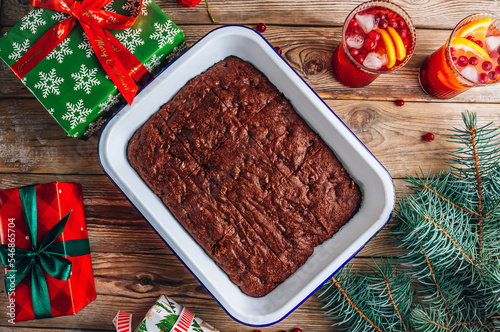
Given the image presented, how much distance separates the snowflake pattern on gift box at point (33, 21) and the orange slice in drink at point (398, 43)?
2.08 m

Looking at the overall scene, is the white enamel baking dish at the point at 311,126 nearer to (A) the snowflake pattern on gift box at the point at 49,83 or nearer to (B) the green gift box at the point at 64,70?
(B) the green gift box at the point at 64,70

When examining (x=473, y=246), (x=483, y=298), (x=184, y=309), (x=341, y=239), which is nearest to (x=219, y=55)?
(x=341, y=239)

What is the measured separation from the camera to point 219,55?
2.17 meters

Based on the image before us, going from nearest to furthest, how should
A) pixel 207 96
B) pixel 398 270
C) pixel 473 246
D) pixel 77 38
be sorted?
pixel 473 246 → pixel 77 38 → pixel 207 96 → pixel 398 270

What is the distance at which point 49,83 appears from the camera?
2023mm

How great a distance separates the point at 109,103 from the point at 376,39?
166 centimetres

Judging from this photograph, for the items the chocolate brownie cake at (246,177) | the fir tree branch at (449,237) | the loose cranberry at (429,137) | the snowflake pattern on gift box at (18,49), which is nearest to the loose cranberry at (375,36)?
the chocolate brownie cake at (246,177)

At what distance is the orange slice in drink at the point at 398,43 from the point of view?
2074mm

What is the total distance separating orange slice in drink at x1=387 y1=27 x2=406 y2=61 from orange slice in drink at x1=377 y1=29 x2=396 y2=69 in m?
0.02

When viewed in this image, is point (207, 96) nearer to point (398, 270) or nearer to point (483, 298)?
point (398, 270)

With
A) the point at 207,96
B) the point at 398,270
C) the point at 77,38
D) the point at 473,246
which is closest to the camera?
the point at 473,246

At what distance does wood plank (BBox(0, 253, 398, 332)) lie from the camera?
7.68 ft

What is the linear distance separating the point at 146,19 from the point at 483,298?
2.56 m

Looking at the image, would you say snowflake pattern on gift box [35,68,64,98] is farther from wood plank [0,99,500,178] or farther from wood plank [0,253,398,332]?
wood plank [0,253,398,332]
